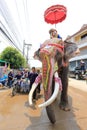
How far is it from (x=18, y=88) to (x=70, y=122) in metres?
5.31

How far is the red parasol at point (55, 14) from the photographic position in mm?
6082

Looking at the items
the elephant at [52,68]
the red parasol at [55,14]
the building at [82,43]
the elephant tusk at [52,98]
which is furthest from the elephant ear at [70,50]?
the building at [82,43]

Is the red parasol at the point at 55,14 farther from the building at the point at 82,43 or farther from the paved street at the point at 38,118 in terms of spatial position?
the building at the point at 82,43

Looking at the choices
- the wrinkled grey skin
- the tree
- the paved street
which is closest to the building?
the tree

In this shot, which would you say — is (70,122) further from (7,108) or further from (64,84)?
(7,108)

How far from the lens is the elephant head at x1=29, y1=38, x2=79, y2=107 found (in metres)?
3.98

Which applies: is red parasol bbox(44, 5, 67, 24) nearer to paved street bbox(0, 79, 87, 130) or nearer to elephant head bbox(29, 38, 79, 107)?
elephant head bbox(29, 38, 79, 107)

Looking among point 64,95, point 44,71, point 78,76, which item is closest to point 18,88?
point 64,95

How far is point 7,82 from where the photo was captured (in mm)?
14062

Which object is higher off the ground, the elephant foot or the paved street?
the elephant foot

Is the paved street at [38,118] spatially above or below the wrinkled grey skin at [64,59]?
below

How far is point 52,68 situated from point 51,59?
249 millimetres

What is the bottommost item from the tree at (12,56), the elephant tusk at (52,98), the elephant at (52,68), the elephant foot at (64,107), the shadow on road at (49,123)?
the shadow on road at (49,123)

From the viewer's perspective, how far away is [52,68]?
4152 millimetres
